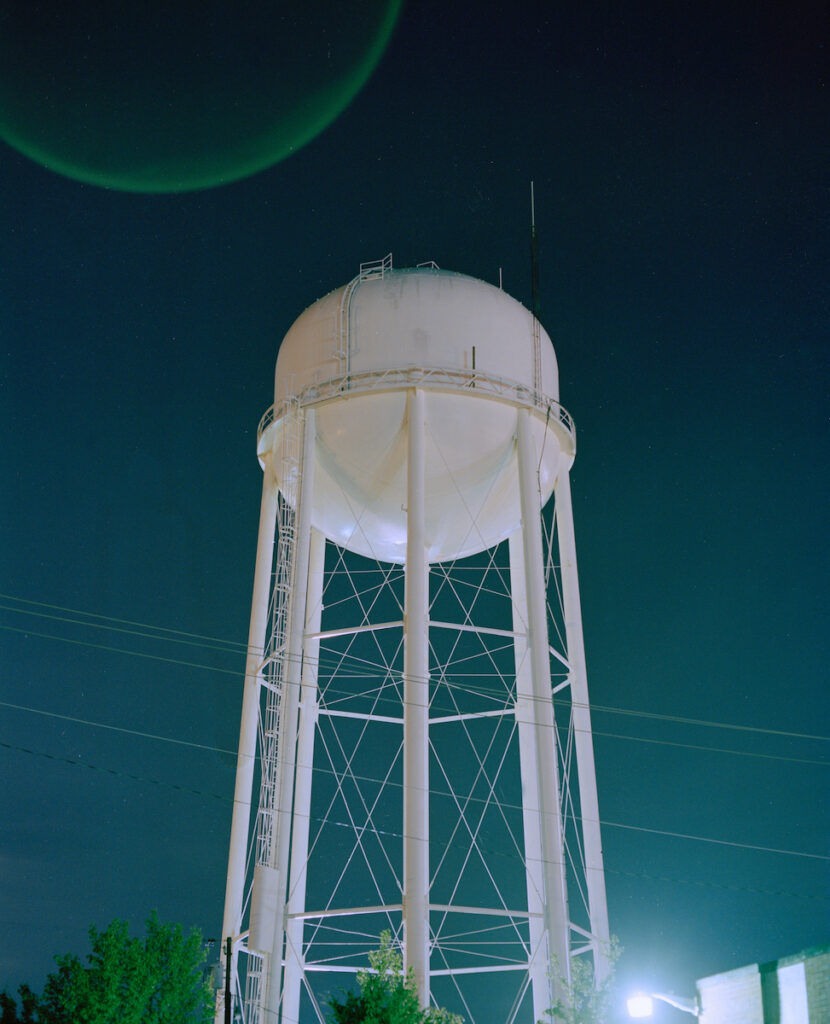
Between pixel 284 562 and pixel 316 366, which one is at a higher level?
pixel 316 366

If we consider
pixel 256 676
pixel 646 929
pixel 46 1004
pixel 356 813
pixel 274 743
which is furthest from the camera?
pixel 356 813

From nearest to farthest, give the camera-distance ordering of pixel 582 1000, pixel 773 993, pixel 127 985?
pixel 582 1000 → pixel 127 985 → pixel 773 993

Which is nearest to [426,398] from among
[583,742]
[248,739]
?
[583,742]

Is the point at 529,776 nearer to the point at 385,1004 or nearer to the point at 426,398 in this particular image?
the point at 426,398

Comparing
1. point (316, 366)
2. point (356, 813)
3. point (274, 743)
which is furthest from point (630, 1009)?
point (356, 813)

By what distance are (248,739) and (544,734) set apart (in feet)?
20.7

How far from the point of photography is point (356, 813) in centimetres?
3672

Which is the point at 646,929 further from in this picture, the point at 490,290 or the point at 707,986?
the point at 490,290

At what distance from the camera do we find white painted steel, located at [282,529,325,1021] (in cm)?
2481

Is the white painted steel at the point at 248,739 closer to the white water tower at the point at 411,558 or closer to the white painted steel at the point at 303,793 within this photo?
the white water tower at the point at 411,558

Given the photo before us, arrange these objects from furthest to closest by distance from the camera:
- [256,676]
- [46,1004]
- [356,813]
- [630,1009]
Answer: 1. [356,813]
2. [256,676]
3. [46,1004]
4. [630,1009]

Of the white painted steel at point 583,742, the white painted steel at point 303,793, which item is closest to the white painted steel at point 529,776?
the white painted steel at point 583,742

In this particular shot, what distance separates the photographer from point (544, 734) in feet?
74.8

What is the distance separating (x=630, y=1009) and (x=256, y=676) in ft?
33.3
